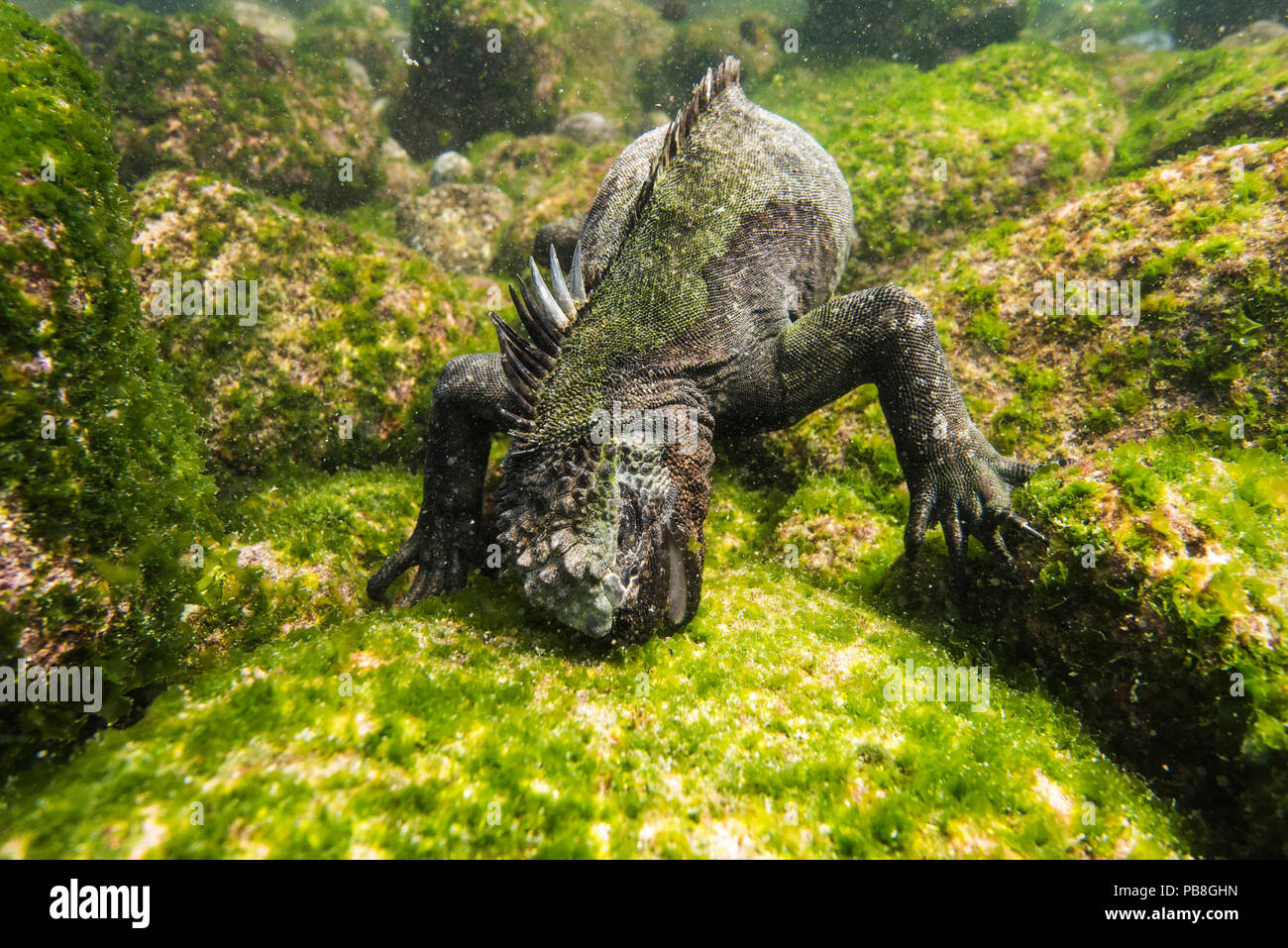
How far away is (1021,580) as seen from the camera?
3.00 metres

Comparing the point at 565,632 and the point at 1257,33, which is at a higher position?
the point at 1257,33

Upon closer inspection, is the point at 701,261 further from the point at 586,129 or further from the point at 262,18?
the point at 262,18

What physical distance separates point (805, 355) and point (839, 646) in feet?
6.56

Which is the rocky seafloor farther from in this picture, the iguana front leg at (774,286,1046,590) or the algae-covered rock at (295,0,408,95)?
the algae-covered rock at (295,0,408,95)

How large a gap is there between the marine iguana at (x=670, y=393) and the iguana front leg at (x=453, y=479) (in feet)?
0.04

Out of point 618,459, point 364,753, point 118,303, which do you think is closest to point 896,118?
point 618,459

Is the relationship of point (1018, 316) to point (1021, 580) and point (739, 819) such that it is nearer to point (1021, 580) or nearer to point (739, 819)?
point (1021, 580)

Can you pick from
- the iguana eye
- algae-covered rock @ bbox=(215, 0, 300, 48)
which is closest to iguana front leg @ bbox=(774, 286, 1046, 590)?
the iguana eye

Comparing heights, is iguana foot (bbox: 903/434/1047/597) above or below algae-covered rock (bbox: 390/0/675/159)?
below

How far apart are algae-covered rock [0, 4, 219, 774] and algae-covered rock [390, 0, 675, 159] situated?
1198 cm

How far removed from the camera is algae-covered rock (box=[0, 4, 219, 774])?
7.13 ft

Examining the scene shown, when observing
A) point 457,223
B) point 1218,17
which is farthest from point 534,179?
point 1218,17

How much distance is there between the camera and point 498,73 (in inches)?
498

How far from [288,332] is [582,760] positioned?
5426 mm
